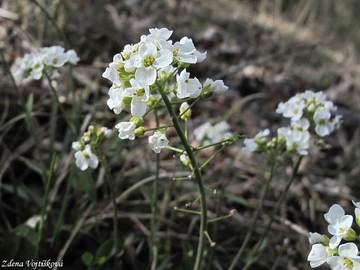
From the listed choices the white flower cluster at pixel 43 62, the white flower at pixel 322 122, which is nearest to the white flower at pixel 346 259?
the white flower at pixel 322 122

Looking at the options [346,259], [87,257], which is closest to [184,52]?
[346,259]

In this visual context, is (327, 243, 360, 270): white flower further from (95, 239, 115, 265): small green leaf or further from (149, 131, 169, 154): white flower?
(95, 239, 115, 265): small green leaf

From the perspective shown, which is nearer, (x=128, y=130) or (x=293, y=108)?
(x=128, y=130)

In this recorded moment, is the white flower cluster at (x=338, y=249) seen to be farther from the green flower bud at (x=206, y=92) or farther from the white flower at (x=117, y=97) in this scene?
the white flower at (x=117, y=97)

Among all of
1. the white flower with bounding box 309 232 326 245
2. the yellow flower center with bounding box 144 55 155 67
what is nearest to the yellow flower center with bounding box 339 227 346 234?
the white flower with bounding box 309 232 326 245

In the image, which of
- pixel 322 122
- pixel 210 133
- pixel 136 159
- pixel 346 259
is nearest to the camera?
pixel 346 259

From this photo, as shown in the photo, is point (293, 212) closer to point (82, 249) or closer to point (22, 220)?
point (82, 249)

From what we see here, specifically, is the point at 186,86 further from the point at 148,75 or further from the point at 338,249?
the point at 338,249
